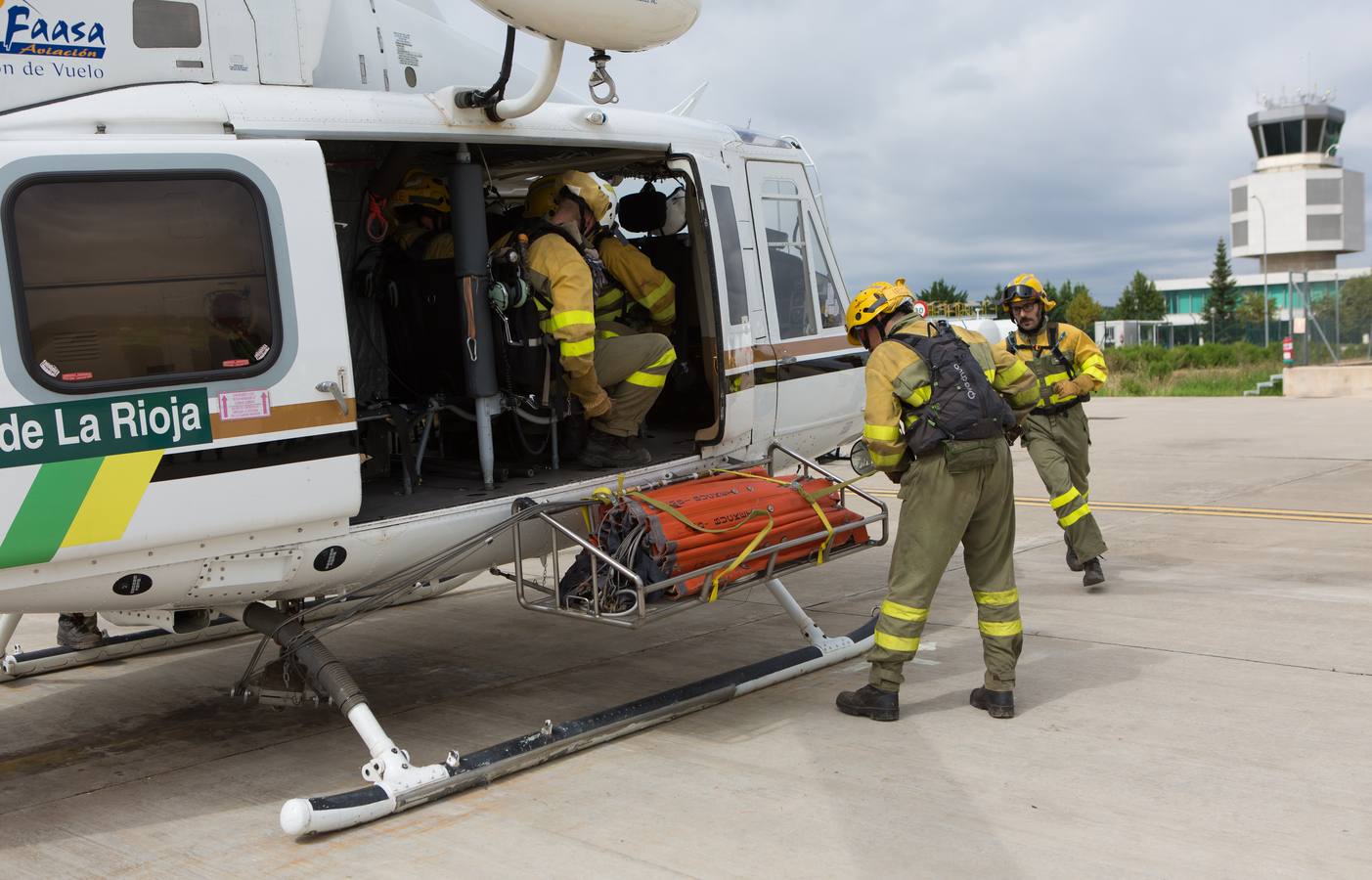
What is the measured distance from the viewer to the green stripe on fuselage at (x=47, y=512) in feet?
13.5

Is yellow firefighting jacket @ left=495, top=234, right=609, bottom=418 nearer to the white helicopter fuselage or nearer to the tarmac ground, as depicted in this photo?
the white helicopter fuselage

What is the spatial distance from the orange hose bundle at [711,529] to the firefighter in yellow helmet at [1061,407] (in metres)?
2.47

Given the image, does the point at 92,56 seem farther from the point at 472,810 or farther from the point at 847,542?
the point at 847,542

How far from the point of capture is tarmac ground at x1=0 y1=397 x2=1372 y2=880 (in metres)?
4.20

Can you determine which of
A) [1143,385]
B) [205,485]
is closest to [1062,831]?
[205,485]

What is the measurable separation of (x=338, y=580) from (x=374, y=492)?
0.78 meters

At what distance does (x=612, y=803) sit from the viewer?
15.3 ft

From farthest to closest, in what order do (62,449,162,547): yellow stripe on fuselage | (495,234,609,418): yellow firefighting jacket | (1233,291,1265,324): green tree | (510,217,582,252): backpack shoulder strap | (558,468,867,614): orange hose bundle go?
(1233,291,1265,324): green tree, (510,217,582,252): backpack shoulder strap, (495,234,609,418): yellow firefighting jacket, (558,468,867,614): orange hose bundle, (62,449,162,547): yellow stripe on fuselage

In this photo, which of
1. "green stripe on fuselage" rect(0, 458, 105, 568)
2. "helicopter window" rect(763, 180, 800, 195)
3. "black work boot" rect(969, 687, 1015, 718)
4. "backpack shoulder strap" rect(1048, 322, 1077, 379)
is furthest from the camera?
"backpack shoulder strap" rect(1048, 322, 1077, 379)

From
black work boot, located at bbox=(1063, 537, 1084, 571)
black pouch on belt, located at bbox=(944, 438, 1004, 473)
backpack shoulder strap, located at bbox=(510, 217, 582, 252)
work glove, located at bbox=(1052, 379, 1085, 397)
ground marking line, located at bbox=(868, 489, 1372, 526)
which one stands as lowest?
ground marking line, located at bbox=(868, 489, 1372, 526)

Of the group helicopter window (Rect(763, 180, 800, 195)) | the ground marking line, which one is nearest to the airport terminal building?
the ground marking line

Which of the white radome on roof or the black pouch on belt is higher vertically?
the white radome on roof

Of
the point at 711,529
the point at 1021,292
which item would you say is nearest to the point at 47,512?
the point at 711,529

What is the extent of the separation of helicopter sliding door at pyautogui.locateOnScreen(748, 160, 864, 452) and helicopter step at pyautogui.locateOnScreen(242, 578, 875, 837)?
1676 mm
